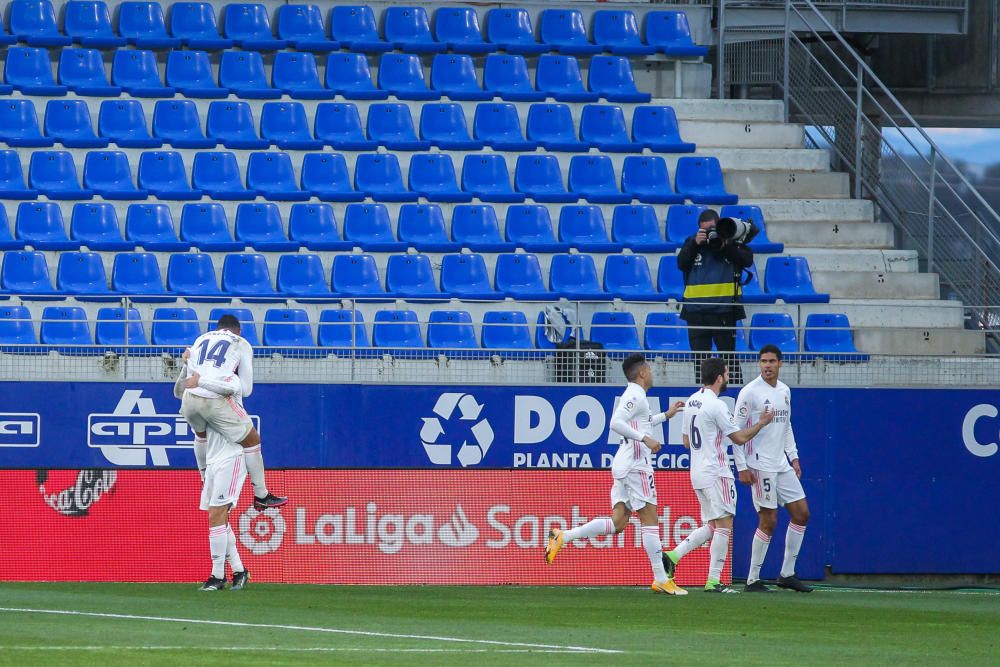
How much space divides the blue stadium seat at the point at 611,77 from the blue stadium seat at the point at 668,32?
0.68 m

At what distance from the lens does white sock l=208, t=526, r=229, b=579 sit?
11.9 m

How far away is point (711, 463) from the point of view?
12.8 metres

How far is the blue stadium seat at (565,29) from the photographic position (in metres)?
21.4

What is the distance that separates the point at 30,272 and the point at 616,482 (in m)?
7.45

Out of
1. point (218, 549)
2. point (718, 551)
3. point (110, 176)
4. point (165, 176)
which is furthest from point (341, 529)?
point (110, 176)

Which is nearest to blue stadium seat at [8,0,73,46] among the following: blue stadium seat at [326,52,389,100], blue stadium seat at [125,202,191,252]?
blue stadium seat at [326,52,389,100]

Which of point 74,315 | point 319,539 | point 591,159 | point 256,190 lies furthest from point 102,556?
point 591,159

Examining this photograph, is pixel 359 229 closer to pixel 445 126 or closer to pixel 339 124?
pixel 339 124

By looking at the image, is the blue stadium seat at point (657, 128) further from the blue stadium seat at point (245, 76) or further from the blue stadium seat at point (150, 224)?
the blue stadium seat at point (150, 224)

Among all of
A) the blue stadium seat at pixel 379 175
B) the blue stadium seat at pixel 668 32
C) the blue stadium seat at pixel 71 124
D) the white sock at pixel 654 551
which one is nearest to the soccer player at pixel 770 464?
the white sock at pixel 654 551

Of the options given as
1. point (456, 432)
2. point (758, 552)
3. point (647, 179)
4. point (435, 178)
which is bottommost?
point (758, 552)

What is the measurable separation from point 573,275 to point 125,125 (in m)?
5.84

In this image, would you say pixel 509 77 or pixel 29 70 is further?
pixel 509 77

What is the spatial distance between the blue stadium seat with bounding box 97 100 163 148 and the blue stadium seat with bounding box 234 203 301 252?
5.84ft
